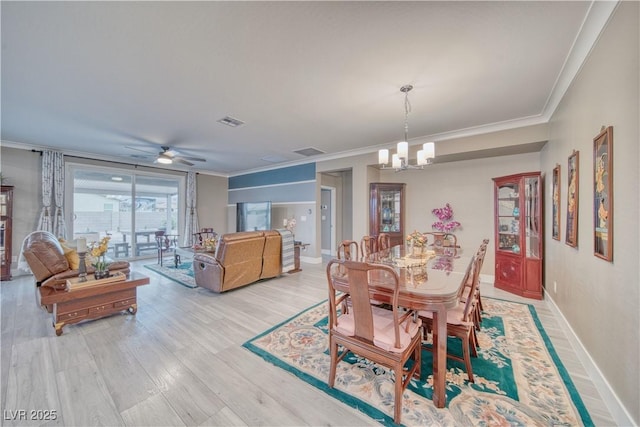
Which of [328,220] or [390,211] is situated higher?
[390,211]

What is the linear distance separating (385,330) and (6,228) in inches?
270

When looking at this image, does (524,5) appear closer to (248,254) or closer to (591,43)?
(591,43)

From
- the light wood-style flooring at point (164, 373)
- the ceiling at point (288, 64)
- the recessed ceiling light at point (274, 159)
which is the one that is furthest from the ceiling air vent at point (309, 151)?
the light wood-style flooring at point (164, 373)

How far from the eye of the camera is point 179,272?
5.11 metres

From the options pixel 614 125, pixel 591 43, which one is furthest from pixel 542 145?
pixel 614 125

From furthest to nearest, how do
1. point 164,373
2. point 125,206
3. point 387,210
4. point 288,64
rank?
point 125,206, point 387,210, point 288,64, point 164,373

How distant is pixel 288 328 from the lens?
2.72 metres

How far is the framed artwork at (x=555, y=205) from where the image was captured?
113 inches

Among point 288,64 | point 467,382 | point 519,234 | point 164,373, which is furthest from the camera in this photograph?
point 519,234

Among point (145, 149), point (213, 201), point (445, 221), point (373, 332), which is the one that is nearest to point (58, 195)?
point (145, 149)

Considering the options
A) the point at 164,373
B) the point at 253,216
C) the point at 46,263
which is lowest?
the point at 164,373

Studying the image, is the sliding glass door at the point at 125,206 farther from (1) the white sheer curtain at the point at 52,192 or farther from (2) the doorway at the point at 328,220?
(2) the doorway at the point at 328,220

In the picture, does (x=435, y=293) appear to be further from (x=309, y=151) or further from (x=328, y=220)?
(x=328, y=220)

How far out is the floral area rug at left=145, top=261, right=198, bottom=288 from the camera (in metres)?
4.43
